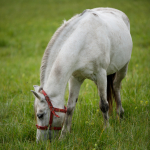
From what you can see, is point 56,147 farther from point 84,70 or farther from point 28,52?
point 28,52

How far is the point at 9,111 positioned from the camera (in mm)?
3377


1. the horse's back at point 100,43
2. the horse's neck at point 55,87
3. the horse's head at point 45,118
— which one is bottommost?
the horse's head at point 45,118

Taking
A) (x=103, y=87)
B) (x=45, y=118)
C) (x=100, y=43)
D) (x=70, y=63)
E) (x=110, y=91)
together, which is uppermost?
A: (x=100, y=43)

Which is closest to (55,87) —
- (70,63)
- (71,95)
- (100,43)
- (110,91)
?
(70,63)

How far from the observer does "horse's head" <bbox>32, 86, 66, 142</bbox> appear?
226 cm

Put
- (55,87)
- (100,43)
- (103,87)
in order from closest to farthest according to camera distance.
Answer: (55,87), (100,43), (103,87)

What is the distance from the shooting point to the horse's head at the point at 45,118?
2.26 m

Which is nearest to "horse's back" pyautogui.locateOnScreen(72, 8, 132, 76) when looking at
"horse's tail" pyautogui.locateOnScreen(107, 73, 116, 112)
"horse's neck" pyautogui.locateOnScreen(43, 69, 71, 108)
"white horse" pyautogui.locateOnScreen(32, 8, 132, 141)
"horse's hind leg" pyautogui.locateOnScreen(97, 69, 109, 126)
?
"white horse" pyautogui.locateOnScreen(32, 8, 132, 141)

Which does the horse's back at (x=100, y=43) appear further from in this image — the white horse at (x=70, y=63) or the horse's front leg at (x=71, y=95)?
the horse's front leg at (x=71, y=95)

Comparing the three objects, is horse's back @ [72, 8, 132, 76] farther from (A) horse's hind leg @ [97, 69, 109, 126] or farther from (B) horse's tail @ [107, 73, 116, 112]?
(B) horse's tail @ [107, 73, 116, 112]

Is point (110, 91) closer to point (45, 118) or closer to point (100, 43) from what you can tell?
point (100, 43)

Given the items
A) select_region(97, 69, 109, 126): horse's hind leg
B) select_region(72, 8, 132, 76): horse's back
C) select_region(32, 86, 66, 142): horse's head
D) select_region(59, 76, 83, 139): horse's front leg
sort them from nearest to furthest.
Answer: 1. select_region(32, 86, 66, 142): horse's head
2. select_region(72, 8, 132, 76): horse's back
3. select_region(97, 69, 109, 126): horse's hind leg
4. select_region(59, 76, 83, 139): horse's front leg

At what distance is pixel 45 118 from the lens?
2.29 m

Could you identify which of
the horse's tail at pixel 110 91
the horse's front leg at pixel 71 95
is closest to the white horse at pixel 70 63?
the horse's front leg at pixel 71 95
